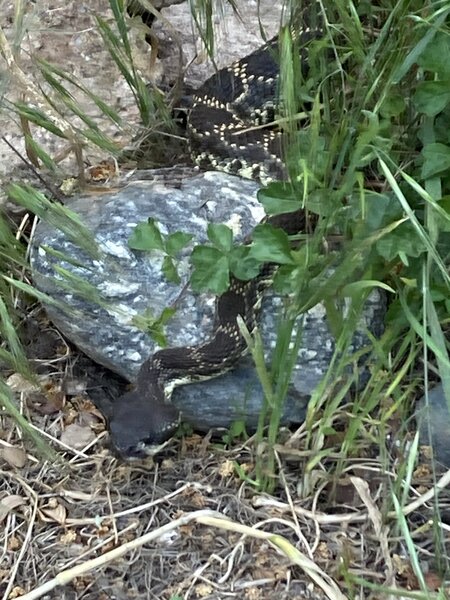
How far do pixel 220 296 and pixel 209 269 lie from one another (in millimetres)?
351

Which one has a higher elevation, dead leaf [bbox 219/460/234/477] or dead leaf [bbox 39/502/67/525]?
dead leaf [bbox 219/460/234/477]

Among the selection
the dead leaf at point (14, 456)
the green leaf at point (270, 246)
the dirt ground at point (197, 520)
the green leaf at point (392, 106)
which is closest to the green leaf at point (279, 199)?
the green leaf at point (270, 246)

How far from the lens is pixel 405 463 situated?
200cm

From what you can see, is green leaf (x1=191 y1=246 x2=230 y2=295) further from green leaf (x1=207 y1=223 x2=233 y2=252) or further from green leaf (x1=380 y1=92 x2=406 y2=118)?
green leaf (x1=380 y1=92 x2=406 y2=118)

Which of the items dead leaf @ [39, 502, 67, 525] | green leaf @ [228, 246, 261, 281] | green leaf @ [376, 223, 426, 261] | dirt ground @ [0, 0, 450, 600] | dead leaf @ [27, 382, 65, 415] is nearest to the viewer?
green leaf @ [376, 223, 426, 261]

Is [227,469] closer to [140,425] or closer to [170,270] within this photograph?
[140,425]

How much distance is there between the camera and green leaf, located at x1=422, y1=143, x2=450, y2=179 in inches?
82.0

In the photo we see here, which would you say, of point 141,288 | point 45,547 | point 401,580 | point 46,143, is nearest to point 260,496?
point 401,580

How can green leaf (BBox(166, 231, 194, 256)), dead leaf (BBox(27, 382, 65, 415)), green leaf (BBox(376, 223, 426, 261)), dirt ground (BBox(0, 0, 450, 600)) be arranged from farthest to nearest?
dead leaf (BBox(27, 382, 65, 415)) < green leaf (BBox(166, 231, 194, 256)) < dirt ground (BBox(0, 0, 450, 600)) < green leaf (BBox(376, 223, 426, 261))

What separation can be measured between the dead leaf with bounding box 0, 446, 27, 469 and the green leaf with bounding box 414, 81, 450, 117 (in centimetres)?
135

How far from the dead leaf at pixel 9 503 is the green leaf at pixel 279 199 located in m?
0.98

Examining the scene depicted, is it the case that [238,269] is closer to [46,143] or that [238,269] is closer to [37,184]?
[37,184]

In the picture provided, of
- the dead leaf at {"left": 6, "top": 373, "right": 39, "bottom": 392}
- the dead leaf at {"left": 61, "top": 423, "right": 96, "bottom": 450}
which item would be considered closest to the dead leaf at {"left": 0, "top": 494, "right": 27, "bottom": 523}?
the dead leaf at {"left": 61, "top": 423, "right": 96, "bottom": 450}

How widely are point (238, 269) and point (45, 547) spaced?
2.72 feet
